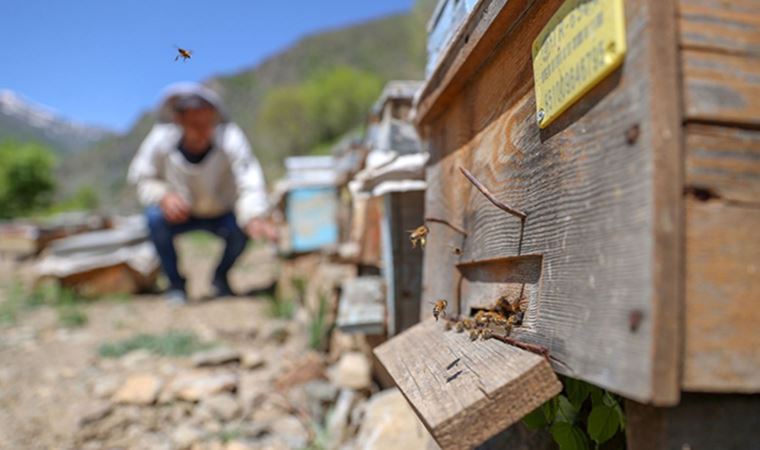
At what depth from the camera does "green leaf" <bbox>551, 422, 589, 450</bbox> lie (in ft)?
3.57

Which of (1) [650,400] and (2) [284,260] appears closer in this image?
(1) [650,400]

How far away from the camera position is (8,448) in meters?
2.30

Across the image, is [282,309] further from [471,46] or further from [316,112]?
[316,112]

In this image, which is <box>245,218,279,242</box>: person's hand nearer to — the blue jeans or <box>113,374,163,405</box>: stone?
the blue jeans

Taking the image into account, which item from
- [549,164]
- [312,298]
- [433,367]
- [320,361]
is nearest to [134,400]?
[320,361]

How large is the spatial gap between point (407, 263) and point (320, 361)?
103 cm

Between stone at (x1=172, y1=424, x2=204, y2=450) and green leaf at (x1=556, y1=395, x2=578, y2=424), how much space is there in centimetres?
180

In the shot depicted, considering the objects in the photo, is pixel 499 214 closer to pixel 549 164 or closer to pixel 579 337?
pixel 549 164

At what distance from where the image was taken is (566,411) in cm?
115

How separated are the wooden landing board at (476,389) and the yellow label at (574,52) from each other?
1.55 ft

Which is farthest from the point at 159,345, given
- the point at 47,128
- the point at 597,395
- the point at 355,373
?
the point at 47,128

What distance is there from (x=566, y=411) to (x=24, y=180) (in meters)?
31.1

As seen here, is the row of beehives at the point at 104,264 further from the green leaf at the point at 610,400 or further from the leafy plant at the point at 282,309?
the green leaf at the point at 610,400

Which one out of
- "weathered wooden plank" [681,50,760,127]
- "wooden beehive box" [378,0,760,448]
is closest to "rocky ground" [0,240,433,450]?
"wooden beehive box" [378,0,760,448]
